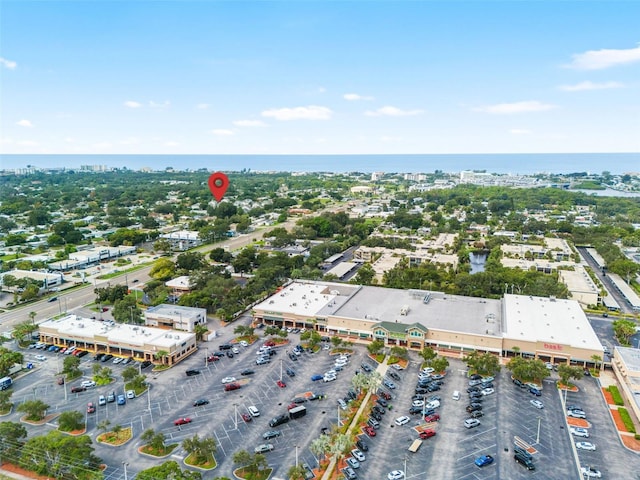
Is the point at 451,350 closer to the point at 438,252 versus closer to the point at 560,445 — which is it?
the point at 560,445

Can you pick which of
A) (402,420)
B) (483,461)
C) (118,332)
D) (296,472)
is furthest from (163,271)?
(483,461)

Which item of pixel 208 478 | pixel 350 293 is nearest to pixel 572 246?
pixel 350 293

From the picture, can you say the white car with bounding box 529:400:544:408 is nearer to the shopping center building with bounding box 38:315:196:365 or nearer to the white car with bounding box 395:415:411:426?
A: the white car with bounding box 395:415:411:426

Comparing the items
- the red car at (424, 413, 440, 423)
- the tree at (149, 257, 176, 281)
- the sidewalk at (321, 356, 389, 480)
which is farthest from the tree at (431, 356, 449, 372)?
the tree at (149, 257, 176, 281)

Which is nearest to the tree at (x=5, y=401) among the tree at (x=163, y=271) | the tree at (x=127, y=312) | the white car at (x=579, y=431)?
the tree at (x=127, y=312)

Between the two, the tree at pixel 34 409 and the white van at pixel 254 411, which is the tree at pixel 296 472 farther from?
the tree at pixel 34 409

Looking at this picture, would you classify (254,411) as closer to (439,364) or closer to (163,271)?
(439,364)
